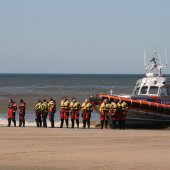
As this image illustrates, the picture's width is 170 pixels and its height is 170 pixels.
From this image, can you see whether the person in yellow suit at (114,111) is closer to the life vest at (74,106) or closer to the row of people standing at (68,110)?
the row of people standing at (68,110)

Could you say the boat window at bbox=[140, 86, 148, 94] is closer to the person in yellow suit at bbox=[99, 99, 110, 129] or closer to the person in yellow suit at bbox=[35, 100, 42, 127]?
the person in yellow suit at bbox=[99, 99, 110, 129]

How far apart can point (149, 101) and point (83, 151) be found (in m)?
11.1

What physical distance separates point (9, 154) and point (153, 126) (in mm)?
12962

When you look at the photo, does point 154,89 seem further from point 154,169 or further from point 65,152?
point 154,169

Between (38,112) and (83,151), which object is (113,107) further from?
(83,151)

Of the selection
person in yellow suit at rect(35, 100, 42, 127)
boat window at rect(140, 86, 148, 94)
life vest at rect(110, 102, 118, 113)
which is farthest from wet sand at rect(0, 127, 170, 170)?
boat window at rect(140, 86, 148, 94)

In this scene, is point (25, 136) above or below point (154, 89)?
below

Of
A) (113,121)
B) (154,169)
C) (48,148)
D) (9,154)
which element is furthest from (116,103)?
(154,169)

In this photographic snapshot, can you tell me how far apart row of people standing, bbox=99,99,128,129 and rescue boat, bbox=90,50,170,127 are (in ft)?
1.50

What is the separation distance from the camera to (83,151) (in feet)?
49.1

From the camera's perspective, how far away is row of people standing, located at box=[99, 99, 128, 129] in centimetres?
2425

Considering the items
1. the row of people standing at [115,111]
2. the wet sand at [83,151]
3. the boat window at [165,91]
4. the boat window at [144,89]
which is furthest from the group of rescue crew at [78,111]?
the wet sand at [83,151]

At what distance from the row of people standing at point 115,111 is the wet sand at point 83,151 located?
419 centimetres

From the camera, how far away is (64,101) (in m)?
24.8
